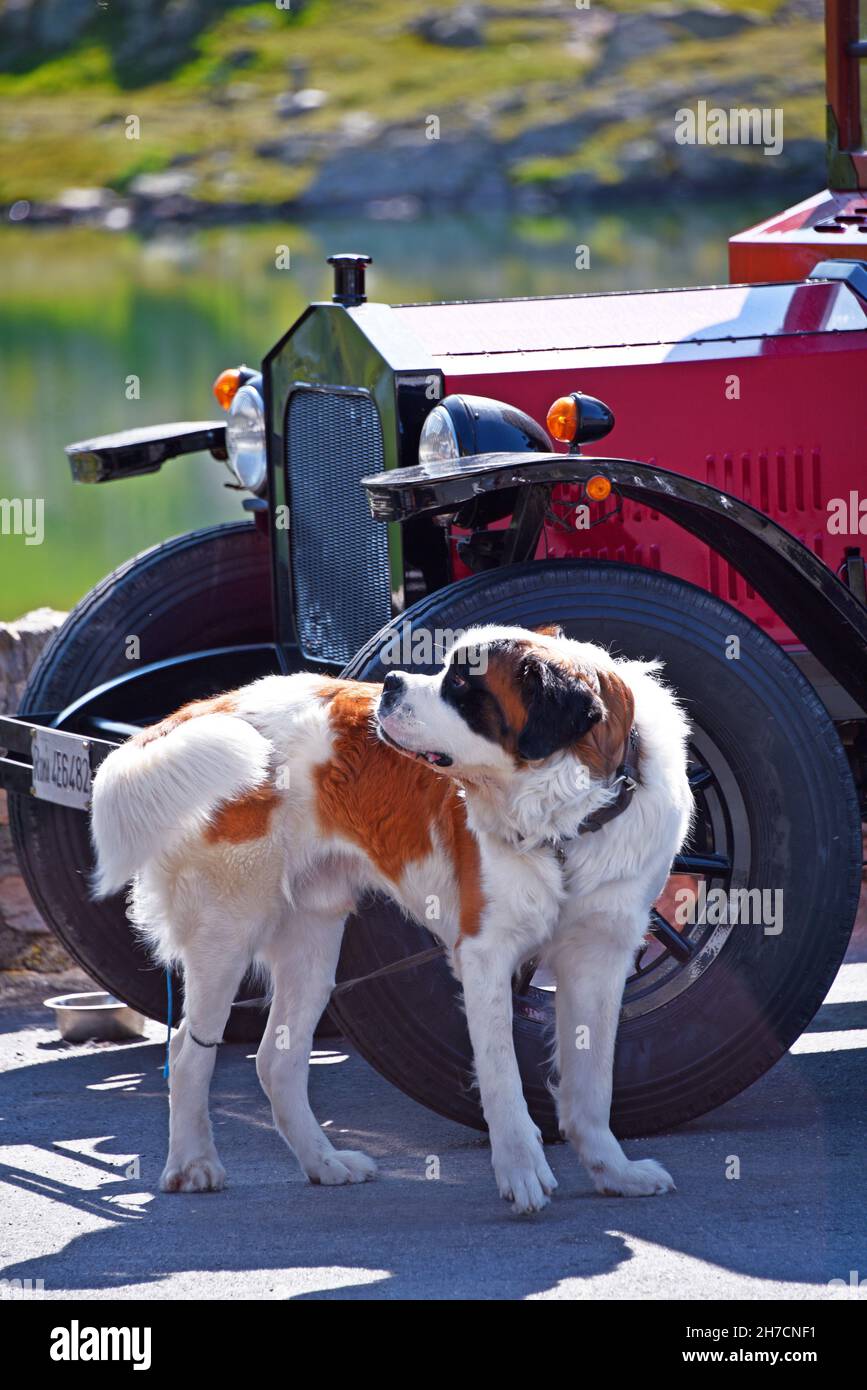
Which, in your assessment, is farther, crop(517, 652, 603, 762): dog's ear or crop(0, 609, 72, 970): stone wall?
crop(0, 609, 72, 970): stone wall

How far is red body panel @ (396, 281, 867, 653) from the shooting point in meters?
4.46

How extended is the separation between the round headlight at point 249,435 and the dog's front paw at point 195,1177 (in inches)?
79.5

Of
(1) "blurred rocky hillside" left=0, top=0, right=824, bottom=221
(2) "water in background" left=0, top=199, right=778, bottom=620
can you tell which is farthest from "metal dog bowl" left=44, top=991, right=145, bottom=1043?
(1) "blurred rocky hillside" left=0, top=0, right=824, bottom=221

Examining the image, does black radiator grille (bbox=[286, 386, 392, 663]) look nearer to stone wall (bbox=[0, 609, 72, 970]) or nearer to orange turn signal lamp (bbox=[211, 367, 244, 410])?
orange turn signal lamp (bbox=[211, 367, 244, 410])

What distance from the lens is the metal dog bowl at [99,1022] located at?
504 centimetres

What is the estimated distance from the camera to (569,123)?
29453 millimetres

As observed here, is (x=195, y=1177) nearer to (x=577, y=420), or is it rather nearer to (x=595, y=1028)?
(x=595, y=1028)

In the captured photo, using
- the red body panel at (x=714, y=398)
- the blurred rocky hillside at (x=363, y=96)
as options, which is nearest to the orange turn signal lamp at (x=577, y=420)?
the red body panel at (x=714, y=398)

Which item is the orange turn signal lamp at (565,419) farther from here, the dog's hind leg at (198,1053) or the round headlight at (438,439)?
the dog's hind leg at (198,1053)

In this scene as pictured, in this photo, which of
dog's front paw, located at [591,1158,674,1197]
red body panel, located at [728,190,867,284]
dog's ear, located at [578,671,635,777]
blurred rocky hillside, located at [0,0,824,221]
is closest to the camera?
dog's ear, located at [578,671,635,777]

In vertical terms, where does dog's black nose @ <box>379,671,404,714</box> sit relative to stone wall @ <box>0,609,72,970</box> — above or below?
above

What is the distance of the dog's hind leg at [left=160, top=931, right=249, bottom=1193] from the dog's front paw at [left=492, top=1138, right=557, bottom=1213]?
0.64 metres

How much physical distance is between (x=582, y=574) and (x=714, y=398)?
0.85m
